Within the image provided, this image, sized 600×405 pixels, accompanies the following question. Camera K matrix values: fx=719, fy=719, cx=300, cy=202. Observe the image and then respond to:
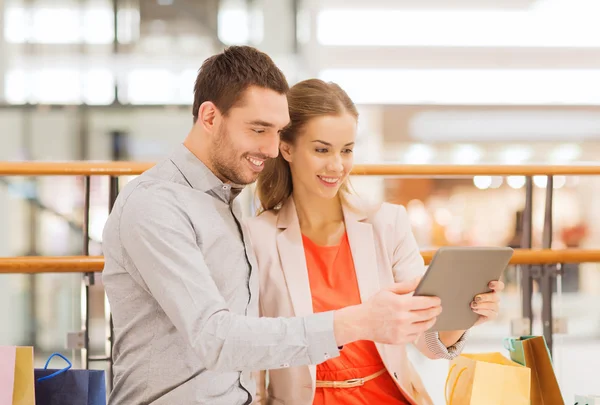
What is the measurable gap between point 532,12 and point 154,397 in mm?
6083

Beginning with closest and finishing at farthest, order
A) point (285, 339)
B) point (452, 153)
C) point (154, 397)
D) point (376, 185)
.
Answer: point (285, 339), point (154, 397), point (376, 185), point (452, 153)

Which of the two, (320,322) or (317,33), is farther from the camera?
(317,33)

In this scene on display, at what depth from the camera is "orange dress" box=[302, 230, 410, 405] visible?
1798 millimetres

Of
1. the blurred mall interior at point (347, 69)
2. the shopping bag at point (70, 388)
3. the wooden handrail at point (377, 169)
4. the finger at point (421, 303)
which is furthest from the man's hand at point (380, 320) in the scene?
the blurred mall interior at point (347, 69)

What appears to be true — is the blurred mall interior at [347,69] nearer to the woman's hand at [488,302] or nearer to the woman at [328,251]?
the woman at [328,251]

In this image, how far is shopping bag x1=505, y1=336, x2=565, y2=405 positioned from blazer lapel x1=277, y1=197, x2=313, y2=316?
60cm

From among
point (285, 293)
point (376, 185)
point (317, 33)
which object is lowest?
point (285, 293)

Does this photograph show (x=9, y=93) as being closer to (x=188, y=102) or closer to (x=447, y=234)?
(x=188, y=102)

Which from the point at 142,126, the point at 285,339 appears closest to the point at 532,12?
the point at 142,126

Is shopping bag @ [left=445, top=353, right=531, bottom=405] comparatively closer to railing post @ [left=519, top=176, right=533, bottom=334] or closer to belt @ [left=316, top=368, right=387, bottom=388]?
belt @ [left=316, top=368, right=387, bottom=388]

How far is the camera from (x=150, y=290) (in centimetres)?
144

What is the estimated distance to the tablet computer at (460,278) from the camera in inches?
56.3

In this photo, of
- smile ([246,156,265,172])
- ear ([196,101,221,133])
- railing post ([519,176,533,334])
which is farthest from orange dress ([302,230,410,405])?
railing post ([519,176,533,334])

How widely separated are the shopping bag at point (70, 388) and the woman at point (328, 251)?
0.41 m
